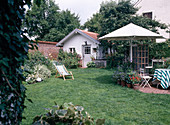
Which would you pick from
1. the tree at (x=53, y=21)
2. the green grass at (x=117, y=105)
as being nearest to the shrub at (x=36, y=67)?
the green grass at (x=117, y=105)

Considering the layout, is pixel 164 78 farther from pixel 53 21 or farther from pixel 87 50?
pixel 53 21

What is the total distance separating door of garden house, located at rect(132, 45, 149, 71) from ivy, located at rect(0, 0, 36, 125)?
8215mm

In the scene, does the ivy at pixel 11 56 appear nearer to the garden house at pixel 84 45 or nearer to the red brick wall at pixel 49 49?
the garden house at pixel 84 45

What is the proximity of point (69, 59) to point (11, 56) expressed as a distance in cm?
1424

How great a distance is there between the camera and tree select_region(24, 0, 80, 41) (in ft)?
91.7

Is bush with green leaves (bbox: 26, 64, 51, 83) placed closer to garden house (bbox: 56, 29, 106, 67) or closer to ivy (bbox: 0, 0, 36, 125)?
ivy (bbox: 0, 0, 36, 125)

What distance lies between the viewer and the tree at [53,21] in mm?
27953

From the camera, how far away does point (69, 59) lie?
15.9 metres

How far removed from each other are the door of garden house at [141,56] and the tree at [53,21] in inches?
771

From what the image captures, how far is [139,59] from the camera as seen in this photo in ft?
30.2

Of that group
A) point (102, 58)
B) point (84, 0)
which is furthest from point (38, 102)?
point (84, 0)

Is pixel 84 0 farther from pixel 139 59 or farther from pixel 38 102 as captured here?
pixel 38 102

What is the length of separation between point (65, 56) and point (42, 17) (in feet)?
62.6

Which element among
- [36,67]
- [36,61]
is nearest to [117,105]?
[36,67]
